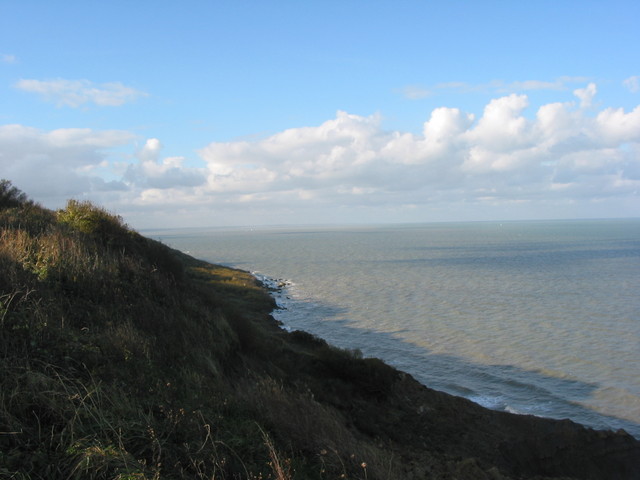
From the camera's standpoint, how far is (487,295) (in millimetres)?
41938

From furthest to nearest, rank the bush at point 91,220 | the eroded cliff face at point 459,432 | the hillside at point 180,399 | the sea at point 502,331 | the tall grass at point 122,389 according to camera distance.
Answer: the sea at point 502,331 < the bush at point 91,220 < the eroded cliff face at point 459,432 < the hillside at point 180,399 < the tall grass at point 122,389

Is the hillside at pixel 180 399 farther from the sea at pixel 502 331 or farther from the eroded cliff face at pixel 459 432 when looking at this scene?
the sea at pixel 502 331

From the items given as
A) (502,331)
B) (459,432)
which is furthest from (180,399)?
(502,331)

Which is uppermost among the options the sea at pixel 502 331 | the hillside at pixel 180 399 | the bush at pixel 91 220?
the bush at pixel 91 220

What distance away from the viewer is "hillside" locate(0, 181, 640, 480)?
4.88m

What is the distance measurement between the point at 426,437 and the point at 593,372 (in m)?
12.3

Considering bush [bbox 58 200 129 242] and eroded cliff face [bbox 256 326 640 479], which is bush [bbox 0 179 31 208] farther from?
eroded cliff face [bbox 256 326 640 479]

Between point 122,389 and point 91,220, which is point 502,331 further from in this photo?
point 122,389

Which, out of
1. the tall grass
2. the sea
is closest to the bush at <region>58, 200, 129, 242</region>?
the tall grass

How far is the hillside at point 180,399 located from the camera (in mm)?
4883

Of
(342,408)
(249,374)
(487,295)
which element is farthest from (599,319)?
(249,374)

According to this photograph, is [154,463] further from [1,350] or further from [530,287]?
[530,287]

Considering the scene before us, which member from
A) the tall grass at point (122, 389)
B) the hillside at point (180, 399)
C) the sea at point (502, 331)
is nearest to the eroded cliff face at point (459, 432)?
the hillside at point (180, 399)

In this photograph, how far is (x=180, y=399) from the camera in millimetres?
6477
